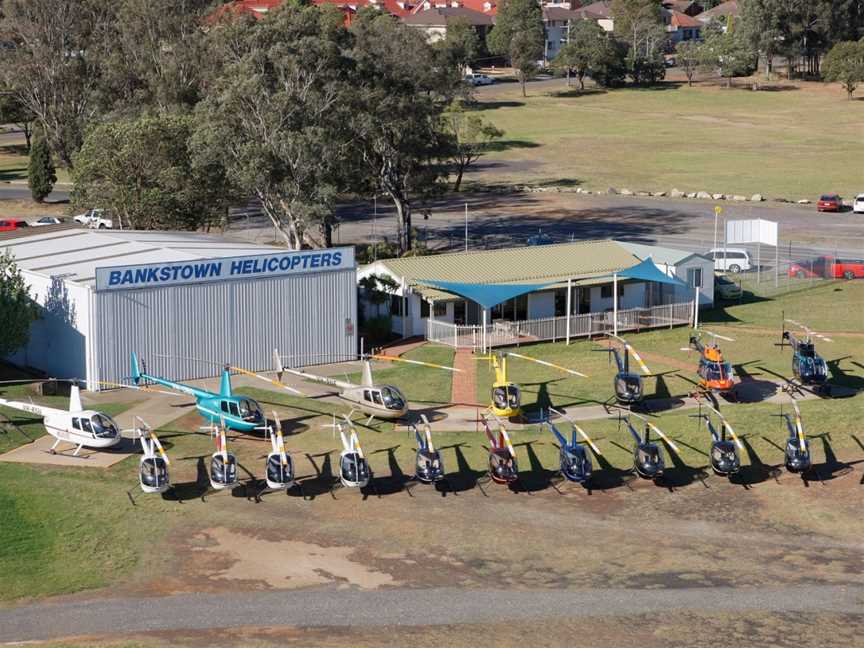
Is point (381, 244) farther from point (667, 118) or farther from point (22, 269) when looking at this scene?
point (667, 118)

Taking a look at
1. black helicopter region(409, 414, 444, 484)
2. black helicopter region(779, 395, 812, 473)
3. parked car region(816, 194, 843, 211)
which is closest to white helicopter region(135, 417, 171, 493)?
black helicopter region(409, 414, 444, 484)

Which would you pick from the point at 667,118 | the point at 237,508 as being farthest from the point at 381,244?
the point at 667,118

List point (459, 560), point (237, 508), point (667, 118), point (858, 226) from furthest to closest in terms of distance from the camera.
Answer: point (667, 118) < point (858, 226) < point (237, 508) < point (459, 560)

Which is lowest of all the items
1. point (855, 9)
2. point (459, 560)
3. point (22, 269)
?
point (459, 560)

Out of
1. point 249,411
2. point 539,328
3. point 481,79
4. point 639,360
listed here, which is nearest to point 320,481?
point 249,411

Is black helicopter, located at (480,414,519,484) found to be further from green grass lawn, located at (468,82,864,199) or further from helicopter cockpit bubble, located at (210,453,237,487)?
green grass lawn, located at (468,82,864,199)

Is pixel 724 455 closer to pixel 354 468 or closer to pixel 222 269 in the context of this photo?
pixel 354 468

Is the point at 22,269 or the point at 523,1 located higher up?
the point at 523,1

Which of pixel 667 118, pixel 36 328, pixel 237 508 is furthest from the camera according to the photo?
pixel 667 118
